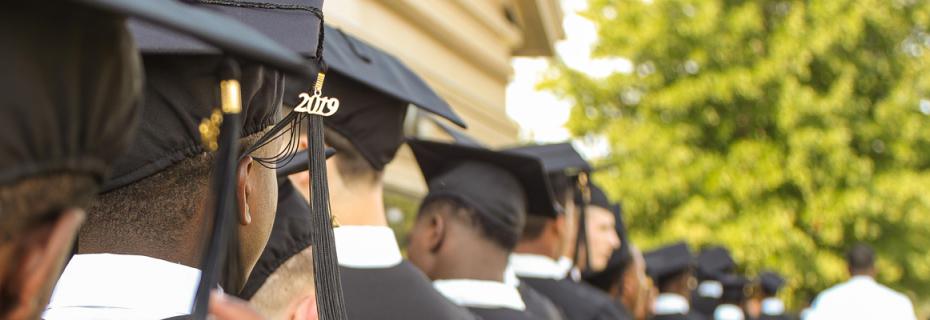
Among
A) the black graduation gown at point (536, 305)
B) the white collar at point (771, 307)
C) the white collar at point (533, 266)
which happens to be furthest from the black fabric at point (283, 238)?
the white collar at point (771, 307)

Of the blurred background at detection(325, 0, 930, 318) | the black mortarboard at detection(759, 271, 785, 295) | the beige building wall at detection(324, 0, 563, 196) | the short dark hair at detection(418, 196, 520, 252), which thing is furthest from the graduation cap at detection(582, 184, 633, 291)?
the blurred background at detection(325, 0, 930, 318)

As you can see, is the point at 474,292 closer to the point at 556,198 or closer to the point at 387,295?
the point at 387,295

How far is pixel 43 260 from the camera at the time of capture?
1.03m

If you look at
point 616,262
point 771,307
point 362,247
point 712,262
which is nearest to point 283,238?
point 362,247

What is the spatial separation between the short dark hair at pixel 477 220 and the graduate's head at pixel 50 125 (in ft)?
9.40

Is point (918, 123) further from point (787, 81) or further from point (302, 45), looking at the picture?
point (302, 45)

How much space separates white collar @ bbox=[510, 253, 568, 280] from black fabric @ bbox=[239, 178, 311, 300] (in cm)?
250

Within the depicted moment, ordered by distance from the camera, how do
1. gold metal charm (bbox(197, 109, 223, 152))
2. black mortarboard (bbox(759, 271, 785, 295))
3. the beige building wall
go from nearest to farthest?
gold metal charm (bbox(197, 109, 223, 152))
the beige building wall
black mortarboard (bbox(759, 271, 785, 295))

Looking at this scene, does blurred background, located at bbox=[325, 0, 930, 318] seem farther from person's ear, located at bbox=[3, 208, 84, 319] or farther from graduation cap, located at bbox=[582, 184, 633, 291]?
person's ear, located at bbox=[3, 208, 84, 319]

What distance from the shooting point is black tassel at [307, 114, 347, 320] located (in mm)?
1977

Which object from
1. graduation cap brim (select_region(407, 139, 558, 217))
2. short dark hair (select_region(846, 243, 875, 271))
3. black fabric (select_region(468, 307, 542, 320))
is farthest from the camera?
short dark hair (select_region(846, 243, 875, 271))

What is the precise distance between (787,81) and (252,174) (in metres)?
15.2

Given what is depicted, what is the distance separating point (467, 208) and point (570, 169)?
1973 mm

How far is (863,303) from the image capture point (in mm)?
10391
